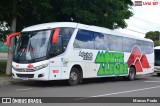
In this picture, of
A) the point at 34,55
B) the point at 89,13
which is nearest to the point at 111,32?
the point at 89,13

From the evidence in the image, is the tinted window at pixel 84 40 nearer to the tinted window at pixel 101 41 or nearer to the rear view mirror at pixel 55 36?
the tinted window at pixel 101 41

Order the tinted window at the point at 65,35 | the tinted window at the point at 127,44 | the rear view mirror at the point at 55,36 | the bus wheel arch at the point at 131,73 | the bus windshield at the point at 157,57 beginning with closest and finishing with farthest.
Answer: the rear view mirror at the point at 55,36 < the tinted window at the point at 65,35 < the tinted window at the point at 127,44 < the bus wheel arch at the point at 131,73 < the bus windshield at the point at 157,57

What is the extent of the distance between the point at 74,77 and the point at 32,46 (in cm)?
281

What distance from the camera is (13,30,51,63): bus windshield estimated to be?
674 inches

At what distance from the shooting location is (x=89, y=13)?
23250 millimetres

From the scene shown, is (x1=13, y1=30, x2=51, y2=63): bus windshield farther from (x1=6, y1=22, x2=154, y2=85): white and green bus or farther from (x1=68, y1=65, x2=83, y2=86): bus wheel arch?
(x1=68, y1=65, x2=83, y2=86): bus wheel arch

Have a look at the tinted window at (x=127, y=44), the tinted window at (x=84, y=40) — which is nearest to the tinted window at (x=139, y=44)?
the tinted window at (x=127, y=44)

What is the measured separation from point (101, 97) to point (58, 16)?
41.3 ft

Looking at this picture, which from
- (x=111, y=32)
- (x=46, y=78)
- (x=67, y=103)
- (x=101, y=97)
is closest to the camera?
(x=67, y=103)

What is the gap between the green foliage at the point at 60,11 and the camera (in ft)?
69.7

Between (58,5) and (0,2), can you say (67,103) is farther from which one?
(58,5)

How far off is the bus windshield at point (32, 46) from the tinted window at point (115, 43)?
5958mm

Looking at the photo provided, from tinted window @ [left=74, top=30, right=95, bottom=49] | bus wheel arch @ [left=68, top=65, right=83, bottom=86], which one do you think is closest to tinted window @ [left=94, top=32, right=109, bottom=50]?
tinted window @ [left=74, top=30, right=95, bottom=49]

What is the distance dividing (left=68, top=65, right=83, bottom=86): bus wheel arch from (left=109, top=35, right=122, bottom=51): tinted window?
3.85m
